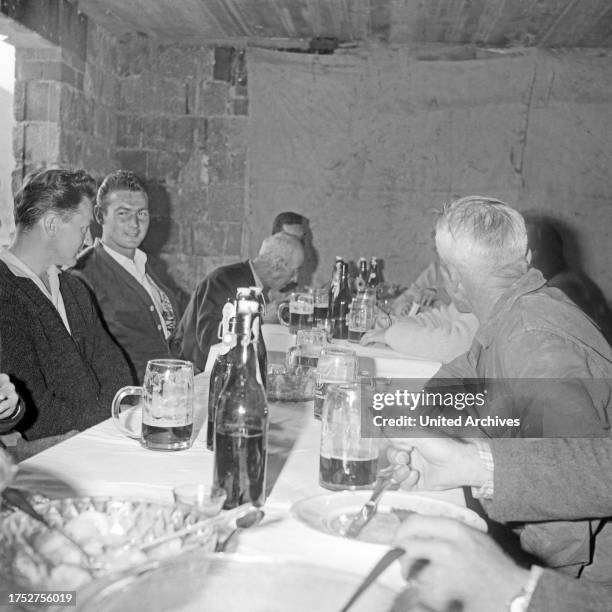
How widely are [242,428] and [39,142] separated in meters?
3.31

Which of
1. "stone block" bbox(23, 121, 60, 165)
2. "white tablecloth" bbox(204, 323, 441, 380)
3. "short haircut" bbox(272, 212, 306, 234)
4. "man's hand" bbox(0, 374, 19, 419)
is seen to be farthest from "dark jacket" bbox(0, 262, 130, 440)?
"short haircut" bbox(272, 212, 306, 234)

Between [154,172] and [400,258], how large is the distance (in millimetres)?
1767

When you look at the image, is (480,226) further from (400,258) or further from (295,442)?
(400,258)

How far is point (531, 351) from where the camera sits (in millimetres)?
1322

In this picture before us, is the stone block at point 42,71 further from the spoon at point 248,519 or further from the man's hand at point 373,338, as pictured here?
the spoon at point 248,519

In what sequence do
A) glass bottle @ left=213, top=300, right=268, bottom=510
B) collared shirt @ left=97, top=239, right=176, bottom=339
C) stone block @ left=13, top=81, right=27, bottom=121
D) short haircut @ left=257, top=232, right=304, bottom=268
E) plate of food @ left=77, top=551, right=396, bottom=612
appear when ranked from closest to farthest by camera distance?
plate of food @ left=77, top=551, right=396, bottom=612 → glass bottle @ left=213, top=300, right=268, bottom=510 → collared shirt @ left=97, top=239, right=176, bottom=339 → short haircut @ left=257, top=232, right=304, bottom=268 → stone block @ left=13, top=81, right=27, bottom=121

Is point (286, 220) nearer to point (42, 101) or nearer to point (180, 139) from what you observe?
point (180, 139)

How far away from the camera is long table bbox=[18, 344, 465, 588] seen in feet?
2.90

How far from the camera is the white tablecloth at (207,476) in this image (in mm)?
882

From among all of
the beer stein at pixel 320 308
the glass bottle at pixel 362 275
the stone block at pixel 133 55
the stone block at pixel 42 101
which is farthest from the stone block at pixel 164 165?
the beer stein at pixel 320 308

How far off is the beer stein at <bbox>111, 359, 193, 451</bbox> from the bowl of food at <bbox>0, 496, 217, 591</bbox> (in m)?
0.55

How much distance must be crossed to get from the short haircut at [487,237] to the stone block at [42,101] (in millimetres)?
2947

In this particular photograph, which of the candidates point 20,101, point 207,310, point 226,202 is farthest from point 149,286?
point 226,202

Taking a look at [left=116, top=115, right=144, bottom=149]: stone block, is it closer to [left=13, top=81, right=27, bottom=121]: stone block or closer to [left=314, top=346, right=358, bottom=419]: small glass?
[left=13, top=81, right=27, bottom=121]: stone block
